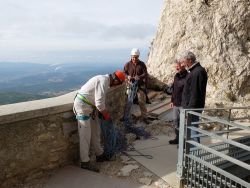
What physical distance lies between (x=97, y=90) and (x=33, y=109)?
1.14m

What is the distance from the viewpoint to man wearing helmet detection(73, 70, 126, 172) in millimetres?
5707

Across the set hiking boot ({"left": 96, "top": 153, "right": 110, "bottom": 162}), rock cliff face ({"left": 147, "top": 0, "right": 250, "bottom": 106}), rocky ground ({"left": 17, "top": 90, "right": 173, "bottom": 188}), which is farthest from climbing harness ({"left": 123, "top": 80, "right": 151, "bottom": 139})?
rock cliff face ({"left": 147, "top": 0, "right": 250, "bottom": 106})

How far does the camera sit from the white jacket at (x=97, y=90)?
5.68m

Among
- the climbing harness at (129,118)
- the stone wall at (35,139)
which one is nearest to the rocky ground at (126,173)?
the stone wall at (35,139)


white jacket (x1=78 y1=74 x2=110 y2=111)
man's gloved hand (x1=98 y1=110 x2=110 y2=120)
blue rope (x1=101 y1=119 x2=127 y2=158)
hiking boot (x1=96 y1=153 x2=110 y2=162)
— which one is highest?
white jacket (x1=78 y1=74 x2=110 y2=111)

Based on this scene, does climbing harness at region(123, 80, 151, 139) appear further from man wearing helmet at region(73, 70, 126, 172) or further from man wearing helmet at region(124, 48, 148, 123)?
man wearing helmet at region(73, 70, 126, 172)

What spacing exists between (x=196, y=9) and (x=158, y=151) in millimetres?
8609

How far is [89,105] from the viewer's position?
230 inches

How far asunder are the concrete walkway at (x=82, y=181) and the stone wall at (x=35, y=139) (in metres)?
0.29

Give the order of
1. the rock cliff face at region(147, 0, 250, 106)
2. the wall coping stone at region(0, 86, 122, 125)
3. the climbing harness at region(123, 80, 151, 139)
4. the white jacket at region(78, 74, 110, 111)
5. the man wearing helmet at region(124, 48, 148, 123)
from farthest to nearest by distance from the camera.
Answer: the rock cliff face at region(147, 0, 250, 106), the man wearing helmet at region(124, 48, 148, 123), the climbing harness at region(123, 80, 151, 139), the white jacket at region(78, 74, 110, 111), the wall coping stone at region(0, 86, 122, 125)

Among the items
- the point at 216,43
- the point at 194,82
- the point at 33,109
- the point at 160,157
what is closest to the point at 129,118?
the point at 160,157

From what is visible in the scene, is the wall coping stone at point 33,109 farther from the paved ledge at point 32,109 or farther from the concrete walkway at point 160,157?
the concrete walkway at point 160,157

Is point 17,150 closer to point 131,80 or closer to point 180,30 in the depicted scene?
point 131,80

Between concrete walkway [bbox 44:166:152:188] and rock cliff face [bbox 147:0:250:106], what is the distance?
22.9 ft
